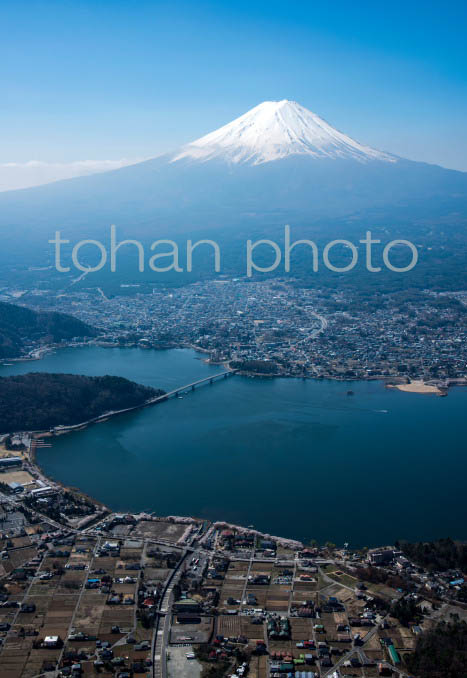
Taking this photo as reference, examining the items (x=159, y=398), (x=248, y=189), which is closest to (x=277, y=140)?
(x=248, y=189)

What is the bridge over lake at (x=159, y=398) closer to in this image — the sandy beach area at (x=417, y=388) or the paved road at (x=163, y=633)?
the sandy beach area at (x=417, y=388)

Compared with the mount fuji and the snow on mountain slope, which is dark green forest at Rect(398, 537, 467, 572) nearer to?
the mount fuji

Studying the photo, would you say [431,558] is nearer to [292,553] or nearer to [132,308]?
[292,553]

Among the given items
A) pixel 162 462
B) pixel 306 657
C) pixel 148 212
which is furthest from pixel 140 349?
pixel 148 212

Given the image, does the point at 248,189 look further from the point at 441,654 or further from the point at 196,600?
the point at 441,654

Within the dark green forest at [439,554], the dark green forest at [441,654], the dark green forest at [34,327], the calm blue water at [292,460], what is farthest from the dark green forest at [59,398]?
the dark green forest at [441,654]
